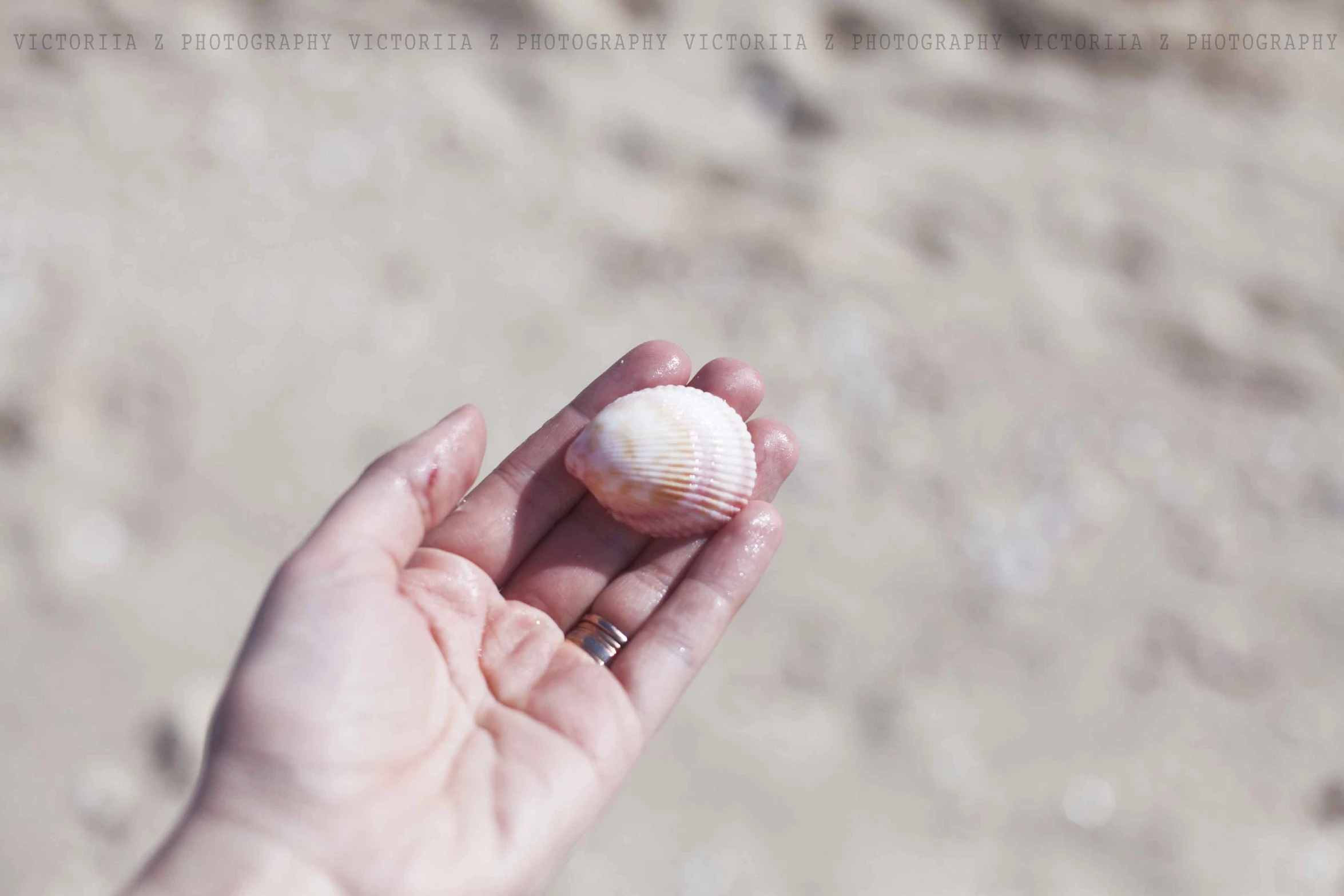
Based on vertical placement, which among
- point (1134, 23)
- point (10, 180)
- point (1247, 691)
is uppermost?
point (1134, 23)

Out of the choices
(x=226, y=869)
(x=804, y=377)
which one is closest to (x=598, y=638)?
(x=226, y=869)

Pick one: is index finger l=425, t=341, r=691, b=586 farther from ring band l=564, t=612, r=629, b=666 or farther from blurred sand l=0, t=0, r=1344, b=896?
blurred sand l=0, t=0, r=1344, b=896

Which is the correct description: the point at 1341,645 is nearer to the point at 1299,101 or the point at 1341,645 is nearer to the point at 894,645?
the point at 894,645

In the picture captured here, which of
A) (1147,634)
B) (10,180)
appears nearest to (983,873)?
(1147,634)

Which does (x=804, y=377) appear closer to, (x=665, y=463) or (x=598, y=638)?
(x=665, y=463)

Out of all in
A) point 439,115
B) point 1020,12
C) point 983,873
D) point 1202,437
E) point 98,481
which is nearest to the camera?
point 983,873

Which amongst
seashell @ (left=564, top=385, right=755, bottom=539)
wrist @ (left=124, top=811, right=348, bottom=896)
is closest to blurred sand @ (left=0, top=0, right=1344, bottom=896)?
seashell @ (left=564, top=385, right=755, bottom=539)

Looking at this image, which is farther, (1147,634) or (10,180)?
(10,180)

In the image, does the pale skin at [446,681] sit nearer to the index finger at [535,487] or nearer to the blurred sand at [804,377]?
the index finger at [535,487]
